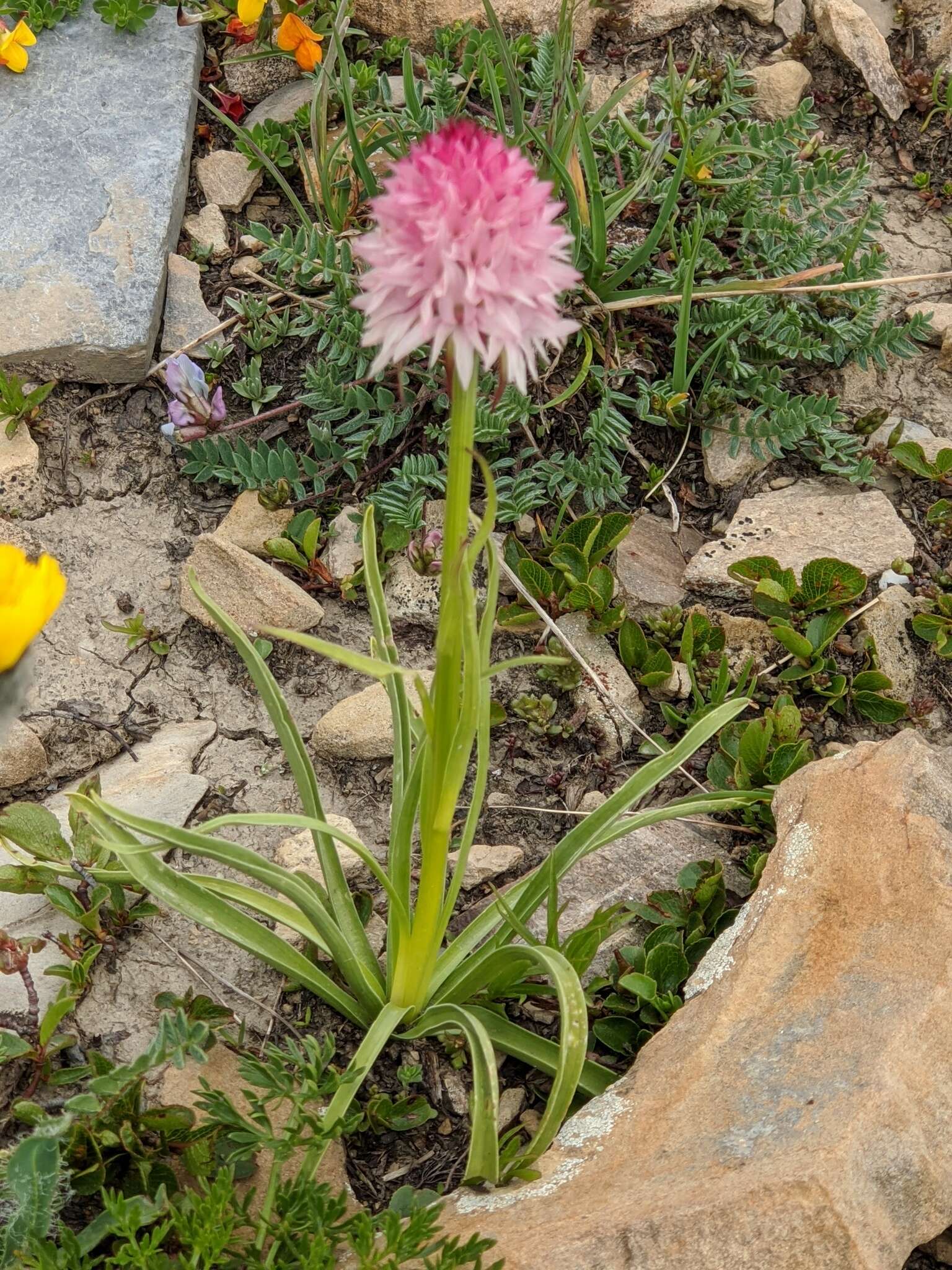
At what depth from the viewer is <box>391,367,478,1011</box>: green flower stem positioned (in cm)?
147

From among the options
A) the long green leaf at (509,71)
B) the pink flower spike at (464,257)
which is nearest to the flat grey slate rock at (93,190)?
the long green leaf at (509,71)

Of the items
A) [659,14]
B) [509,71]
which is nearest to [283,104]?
[509,71]

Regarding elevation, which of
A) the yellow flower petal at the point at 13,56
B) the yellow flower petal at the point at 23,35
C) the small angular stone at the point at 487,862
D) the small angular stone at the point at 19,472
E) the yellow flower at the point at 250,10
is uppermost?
the yellow flower petal at the point at 23,35

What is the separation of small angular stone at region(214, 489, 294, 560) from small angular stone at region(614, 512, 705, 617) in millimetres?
899

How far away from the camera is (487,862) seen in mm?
2537

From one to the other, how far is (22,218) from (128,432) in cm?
73

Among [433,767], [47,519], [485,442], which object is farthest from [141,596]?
[433,767]

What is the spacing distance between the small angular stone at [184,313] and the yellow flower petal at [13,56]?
0.83 meters

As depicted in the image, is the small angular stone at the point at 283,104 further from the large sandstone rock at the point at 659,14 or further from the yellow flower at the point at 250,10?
the large sandstone rock at the point at 659,14

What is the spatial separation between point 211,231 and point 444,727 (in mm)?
2456

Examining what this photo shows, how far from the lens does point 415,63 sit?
3893 mm

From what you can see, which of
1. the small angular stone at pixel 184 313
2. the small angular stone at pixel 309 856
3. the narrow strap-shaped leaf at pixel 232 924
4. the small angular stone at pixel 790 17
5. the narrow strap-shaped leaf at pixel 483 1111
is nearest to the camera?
the narrow strap-shaped leaf at pixel 483 1111

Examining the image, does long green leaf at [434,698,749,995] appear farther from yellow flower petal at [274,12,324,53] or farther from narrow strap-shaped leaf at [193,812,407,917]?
yellow flower petal at [274,12,324,53]

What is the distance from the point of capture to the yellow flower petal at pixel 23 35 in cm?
364
